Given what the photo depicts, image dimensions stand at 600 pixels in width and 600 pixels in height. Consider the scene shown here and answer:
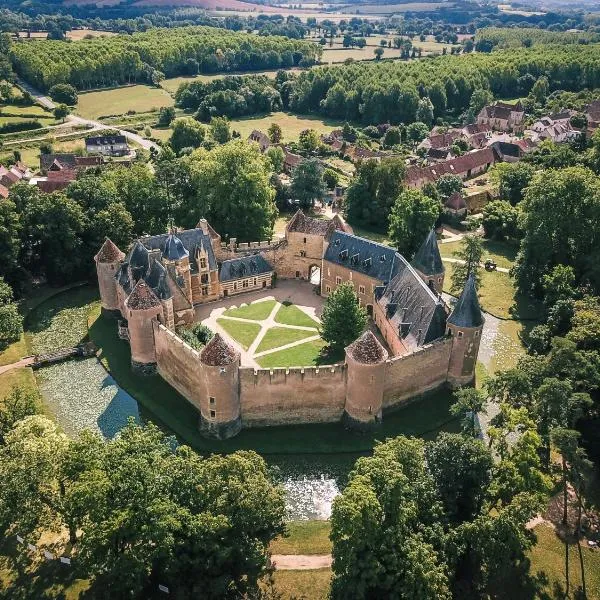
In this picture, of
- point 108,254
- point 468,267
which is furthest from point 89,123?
point 468,267

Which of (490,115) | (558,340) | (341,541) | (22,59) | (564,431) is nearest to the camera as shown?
(341,541)

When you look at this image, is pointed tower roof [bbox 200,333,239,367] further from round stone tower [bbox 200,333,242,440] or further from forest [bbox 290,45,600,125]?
forest [bbox 290,45,600,125]

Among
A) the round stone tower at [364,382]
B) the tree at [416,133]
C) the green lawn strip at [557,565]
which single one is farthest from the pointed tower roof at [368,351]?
the tree at [416,133]

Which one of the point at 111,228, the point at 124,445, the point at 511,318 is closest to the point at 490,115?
the point at 511,318

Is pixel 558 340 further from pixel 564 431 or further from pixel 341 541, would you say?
pixel 341 541

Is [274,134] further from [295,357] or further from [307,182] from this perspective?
[295,357]

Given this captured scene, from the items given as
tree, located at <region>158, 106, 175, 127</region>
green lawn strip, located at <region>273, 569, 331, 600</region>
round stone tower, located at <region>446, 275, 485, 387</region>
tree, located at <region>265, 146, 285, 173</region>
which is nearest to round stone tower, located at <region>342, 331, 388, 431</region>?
round stone tower, located at <region>446, 275, 485, 387</region>

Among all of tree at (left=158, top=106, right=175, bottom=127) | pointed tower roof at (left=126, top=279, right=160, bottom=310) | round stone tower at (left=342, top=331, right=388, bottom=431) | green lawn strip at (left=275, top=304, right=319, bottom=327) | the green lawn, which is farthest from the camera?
tree at (left=158, top=106, right=175, bottom=127)
